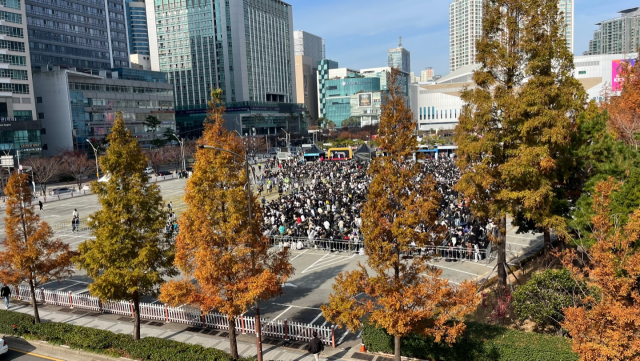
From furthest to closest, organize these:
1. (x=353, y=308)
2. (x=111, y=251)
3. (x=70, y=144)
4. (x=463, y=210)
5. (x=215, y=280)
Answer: (x=70, y=144)
(x=463, y=210)
(x=111, y=251)
(x=215, y=280)
(x=353, y=308)

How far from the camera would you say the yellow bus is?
68625 mm

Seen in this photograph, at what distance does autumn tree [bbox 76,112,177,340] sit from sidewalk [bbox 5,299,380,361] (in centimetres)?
276

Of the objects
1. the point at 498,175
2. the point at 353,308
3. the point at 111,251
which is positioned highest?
the point at 498,175

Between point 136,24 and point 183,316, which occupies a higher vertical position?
point 136,24

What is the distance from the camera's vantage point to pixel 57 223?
36.4 metres

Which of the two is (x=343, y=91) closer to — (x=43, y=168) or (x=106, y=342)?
(x=43, y=168)

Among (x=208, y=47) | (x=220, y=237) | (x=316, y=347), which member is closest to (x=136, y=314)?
(x=220, y=237)

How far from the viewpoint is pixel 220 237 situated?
498 inches

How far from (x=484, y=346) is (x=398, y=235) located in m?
4.44

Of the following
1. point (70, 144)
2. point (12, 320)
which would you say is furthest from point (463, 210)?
point (70, 144)

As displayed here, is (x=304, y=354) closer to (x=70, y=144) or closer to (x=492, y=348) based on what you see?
(x=492, y=348)

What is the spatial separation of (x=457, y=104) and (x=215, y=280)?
115360mm

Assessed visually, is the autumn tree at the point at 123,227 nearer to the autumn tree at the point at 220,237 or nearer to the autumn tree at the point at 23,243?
the autumn tree at the point at 220,237

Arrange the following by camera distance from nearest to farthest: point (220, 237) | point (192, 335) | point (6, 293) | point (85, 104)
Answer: point (220, 237) → point (192, 335) → point (6, 293) → point (85, 104)
